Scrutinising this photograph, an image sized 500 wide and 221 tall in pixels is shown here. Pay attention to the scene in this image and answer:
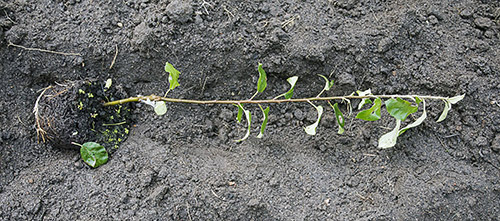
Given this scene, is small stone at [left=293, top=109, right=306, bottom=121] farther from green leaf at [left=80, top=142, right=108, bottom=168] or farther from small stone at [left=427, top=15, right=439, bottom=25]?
green leaf at [left=80, top=142, right=108, bottom=168]

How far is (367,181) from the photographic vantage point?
6.10ft

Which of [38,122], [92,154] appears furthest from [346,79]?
[38,122]

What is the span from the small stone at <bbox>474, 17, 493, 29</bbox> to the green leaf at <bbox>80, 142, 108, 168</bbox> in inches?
75.5

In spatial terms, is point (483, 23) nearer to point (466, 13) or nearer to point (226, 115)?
point (466, 13)

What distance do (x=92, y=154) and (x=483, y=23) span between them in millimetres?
1982

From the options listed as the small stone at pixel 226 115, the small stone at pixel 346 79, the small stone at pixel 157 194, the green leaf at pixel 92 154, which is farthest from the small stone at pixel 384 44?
the green leaf at pixel 92 154

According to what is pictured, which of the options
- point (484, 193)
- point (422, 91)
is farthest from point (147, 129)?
point (484, 193)

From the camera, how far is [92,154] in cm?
184

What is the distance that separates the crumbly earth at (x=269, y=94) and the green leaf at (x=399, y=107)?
1.29ft

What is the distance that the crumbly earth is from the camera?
180cm

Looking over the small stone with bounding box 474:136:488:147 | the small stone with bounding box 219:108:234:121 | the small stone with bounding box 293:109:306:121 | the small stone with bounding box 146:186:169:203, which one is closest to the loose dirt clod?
the small stone with bounding box 146:186:169:203

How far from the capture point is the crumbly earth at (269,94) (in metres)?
1.80

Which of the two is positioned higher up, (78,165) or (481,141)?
(78,165)

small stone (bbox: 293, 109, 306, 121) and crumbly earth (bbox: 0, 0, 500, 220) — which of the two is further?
small stone (bbox: 293, 109, 306, 121)
